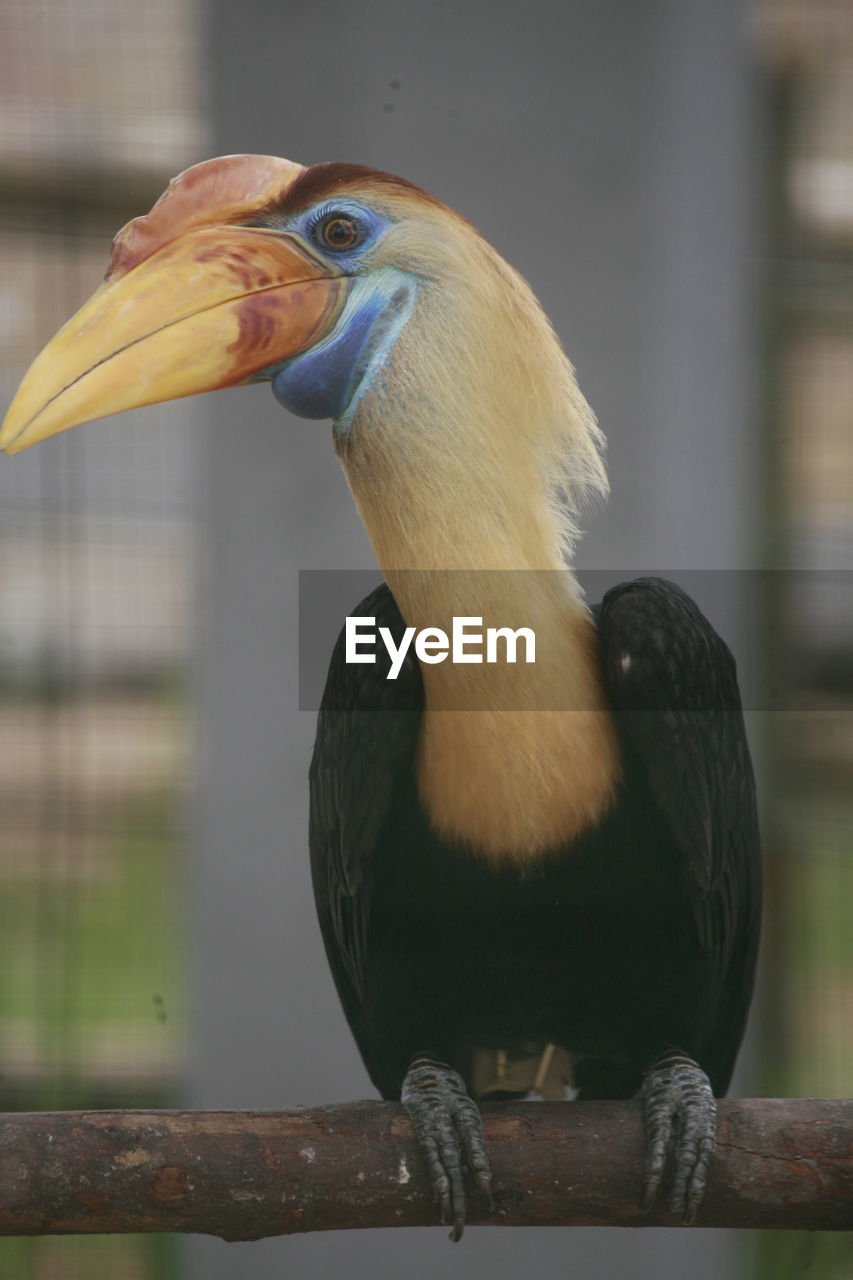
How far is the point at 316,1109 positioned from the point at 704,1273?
65 centimetres

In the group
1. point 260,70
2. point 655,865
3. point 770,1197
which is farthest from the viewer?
point 260,70

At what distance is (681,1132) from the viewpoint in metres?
0.99

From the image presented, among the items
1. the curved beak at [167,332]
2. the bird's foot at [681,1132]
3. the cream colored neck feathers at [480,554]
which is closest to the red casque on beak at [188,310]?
the curved beak at [167,332]

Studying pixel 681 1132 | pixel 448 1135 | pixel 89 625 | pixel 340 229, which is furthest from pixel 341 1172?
pixel 340 229

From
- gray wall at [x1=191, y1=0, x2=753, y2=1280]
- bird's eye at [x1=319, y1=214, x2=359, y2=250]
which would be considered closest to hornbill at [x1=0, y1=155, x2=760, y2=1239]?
bird's eye at [x1=319, y1=214, x2=359, y2=250]

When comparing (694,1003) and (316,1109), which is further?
(694,1003)

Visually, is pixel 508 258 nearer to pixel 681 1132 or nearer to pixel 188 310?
pixel 188 310

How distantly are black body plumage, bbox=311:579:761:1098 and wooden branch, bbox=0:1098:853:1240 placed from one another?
158mm

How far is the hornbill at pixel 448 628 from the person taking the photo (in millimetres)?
1037

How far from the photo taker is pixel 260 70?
1.27 m

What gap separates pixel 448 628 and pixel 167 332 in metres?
0.36

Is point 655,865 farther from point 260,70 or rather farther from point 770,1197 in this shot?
point 260,70

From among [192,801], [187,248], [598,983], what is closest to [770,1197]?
[598,983]

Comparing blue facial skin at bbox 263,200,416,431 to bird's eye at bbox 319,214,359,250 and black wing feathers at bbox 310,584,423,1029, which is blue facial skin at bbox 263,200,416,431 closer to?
bird's eye at bbox 319,214,359,250
